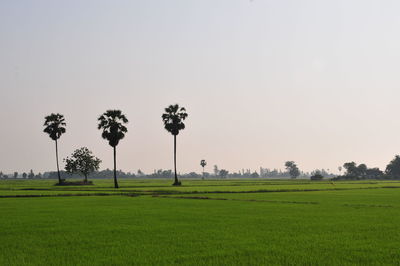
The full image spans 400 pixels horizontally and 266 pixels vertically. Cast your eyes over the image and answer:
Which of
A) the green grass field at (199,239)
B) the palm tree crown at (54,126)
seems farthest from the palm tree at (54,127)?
the green grass field at (199,239)

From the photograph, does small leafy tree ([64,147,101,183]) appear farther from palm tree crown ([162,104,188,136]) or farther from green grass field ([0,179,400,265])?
green grass field ([0,179,400,265])

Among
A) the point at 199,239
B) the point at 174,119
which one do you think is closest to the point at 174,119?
the point at 174,119

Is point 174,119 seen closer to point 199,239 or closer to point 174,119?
point 174,119

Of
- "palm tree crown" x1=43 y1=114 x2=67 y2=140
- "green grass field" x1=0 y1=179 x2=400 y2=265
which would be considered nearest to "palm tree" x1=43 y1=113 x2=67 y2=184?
"palm tree crown" x1=43 y1=114 x2=67 y2=140

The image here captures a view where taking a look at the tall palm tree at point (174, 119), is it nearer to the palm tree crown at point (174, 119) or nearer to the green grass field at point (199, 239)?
the palm tree crown at point (174, 119)

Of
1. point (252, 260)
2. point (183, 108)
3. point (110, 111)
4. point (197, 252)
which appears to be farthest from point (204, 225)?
point (183, 108)

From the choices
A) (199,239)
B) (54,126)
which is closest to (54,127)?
(54,126)

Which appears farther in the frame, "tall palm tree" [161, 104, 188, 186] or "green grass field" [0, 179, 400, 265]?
"tall palm tree" [161, 104, 188, 186]

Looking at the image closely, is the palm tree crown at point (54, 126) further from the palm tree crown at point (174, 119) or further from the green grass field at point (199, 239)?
the green grass field at point (199, 239)

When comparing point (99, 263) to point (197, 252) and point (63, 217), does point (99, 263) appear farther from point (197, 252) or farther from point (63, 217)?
point (63, 217)

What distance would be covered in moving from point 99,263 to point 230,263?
426cm

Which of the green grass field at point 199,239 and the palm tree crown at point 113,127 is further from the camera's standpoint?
the palm tree crown at point 113,127

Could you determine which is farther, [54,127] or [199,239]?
[54,127]

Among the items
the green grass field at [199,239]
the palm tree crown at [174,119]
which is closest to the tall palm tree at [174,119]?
the palm tree crown at [174,119]
